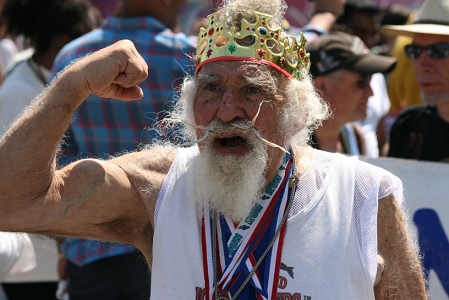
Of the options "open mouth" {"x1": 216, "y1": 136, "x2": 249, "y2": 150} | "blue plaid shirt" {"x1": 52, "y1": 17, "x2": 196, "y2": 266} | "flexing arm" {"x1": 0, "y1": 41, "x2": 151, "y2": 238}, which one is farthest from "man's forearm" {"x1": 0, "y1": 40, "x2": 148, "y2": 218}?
"blue plaid shirt" {"x1": 52, "y1": 17, "x2": 196, "y2": 266}

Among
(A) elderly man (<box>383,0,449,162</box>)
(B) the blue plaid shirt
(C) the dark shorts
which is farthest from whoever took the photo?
(A) elderly man (<box>383,0,449,162</box>)

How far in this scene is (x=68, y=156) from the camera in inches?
219

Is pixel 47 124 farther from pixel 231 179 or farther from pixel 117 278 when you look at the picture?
pixel 117 278

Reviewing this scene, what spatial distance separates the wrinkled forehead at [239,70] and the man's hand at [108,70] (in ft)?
0.92

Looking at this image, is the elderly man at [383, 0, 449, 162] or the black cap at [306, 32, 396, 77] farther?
the black cap at [306, 32, 396, 77]

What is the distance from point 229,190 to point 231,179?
0.04 metres

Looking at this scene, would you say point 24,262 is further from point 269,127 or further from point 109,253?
point 269,127

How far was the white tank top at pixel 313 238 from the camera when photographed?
3340 millimetres

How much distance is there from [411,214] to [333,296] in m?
1.73

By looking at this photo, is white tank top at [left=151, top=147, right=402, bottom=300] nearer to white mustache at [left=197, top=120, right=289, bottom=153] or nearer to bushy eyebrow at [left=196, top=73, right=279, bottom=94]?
white mustache at [left=197, top=120, right=289, bottom=153]

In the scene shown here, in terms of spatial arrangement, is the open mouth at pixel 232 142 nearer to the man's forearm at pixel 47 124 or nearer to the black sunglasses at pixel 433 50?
the man's forearm at pixel 47 124

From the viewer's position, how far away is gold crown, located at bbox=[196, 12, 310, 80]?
3.50 m

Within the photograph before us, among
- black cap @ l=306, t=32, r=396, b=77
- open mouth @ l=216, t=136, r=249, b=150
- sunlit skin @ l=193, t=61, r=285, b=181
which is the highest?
black cap @ l=306, t=32, r=396, b=77

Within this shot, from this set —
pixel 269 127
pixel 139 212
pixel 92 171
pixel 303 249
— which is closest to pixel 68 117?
pixel 92 171
